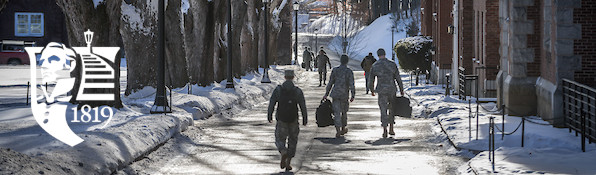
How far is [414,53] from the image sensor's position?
4284 cm

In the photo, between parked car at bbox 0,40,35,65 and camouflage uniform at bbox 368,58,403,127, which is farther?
parked car at bbox 0,40,35,65

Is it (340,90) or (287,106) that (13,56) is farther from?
(287,106)

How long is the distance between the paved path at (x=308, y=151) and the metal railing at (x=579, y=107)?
8.01 ft

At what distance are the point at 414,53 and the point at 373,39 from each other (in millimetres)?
53367

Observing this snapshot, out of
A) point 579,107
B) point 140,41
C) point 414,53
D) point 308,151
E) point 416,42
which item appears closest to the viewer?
point 308,151

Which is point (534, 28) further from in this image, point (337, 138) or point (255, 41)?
point (255, 41)

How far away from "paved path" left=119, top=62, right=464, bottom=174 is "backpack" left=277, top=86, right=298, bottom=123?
736 mm

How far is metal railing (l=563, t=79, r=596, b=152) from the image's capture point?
54.0 ft

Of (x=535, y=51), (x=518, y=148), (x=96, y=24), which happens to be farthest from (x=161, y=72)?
(x=518, y=148)

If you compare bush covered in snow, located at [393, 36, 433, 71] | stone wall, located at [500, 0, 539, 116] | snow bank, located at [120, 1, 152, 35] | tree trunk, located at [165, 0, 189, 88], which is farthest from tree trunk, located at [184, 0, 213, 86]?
stone wall, located at [500, 0, 539, 116]

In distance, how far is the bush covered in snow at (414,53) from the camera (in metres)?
42.5

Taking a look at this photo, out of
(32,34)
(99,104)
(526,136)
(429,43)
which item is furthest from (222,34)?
(32,34)

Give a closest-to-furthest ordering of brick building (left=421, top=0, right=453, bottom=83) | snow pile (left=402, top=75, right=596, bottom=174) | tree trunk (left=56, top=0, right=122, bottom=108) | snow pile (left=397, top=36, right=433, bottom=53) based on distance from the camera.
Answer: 1. snow pile (left=402, top=75, right=596, bottom=174)
2. tree trunk (left=56, top=0, right=122, bottom=108)
3. brick building (left=421, top=0, right=453, bottom=83)
4. snow pile (left=397, top=36, right=433, bottom=53)

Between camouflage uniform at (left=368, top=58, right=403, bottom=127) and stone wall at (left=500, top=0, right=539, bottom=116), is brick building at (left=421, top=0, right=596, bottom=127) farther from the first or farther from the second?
camouflage uniform at (left=368, top=58, right=403, bottom=127)
